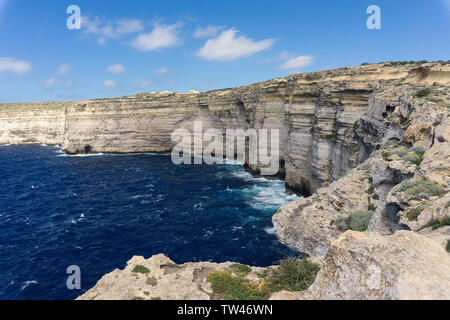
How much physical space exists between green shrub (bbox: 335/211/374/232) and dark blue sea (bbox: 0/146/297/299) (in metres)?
10.8

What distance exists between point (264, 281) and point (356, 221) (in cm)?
900

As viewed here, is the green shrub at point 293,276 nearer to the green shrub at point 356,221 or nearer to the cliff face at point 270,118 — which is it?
the green shrub at point 356,221

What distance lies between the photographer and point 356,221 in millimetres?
17859

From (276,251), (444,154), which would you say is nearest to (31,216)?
(276,251)

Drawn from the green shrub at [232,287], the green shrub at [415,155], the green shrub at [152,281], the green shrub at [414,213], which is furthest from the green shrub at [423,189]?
the green shrub at [152,281]

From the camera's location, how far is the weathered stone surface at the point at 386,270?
22.3 ft

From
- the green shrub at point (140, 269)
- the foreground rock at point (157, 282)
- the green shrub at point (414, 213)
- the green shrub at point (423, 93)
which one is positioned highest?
the green shrub at point (423, 93)

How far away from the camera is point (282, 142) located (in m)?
55.3

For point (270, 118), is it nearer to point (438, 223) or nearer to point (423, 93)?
point (423, 93)

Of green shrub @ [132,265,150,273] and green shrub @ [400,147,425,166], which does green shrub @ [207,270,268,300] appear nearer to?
green shrub @ [132,265,150,273]

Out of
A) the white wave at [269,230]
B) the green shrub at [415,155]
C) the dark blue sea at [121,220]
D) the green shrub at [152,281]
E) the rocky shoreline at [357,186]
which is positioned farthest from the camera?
the white wave at [269,230]

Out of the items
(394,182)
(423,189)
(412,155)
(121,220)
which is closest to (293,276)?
(423,189)

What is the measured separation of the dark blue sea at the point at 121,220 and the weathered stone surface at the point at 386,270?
19797 mm
